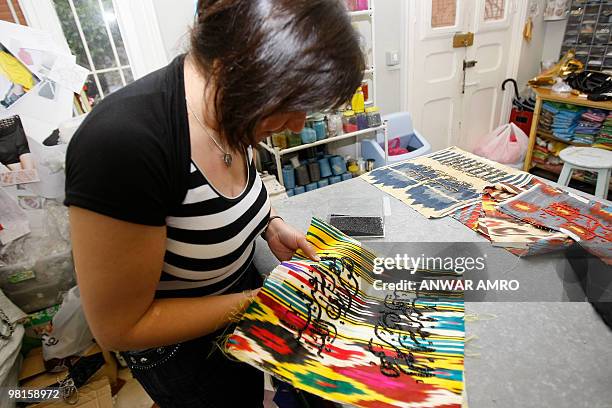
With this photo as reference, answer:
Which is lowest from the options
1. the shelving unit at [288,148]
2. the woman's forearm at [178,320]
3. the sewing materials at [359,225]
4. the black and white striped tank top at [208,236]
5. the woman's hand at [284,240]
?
the shelving unit at [288,148]

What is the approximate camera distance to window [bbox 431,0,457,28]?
2.66m

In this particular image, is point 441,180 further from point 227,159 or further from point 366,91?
point 366,91

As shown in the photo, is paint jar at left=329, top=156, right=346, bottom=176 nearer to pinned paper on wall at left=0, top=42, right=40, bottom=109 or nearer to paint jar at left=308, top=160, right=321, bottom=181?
paint jar at left=308, top=160, right=321, bottom=181

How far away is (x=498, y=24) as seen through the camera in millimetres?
2988

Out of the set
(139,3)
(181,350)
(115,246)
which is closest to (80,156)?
(115,246)

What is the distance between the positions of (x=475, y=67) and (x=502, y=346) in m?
3.06

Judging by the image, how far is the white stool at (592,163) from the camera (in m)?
2.11

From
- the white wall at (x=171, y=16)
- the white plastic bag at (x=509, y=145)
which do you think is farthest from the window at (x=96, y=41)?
the white plastic bag at (x=509, y=145)

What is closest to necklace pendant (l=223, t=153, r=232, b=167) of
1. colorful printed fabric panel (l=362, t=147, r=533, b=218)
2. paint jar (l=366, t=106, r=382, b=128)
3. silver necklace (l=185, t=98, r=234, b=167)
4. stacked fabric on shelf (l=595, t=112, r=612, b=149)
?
silver necklace (l=185, t=98, r=234, b=167)

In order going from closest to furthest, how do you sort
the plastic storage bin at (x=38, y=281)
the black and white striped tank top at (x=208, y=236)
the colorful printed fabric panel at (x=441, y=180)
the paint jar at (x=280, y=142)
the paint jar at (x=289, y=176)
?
the black and white striped tank top at (x=208, y=236) → the colorful printed fabric panel at (x=441, y=180) → the plastic storage bin at (x=38, y=281) → the paint jar at (x=280, y=142) → the paint jar at (x=289, y=176)

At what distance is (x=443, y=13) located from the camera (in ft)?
8.89

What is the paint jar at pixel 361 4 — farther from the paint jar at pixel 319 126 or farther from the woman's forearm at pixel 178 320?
the woman's forearm at pixel 178 320

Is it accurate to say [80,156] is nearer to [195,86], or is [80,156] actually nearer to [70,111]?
[195,86]

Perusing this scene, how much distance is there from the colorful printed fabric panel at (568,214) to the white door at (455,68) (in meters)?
1.95
